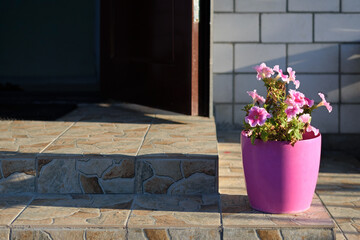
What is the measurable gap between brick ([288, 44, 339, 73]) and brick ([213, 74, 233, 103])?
17.4 inches

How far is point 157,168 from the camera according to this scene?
2844 mm

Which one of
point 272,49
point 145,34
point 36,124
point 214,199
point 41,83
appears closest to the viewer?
point 214,199

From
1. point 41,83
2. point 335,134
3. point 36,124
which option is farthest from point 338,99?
point 41,83

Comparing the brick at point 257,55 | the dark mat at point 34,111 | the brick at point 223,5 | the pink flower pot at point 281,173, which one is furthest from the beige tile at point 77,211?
the brick at point 223,5

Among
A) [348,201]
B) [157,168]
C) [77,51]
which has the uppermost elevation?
[77,51]


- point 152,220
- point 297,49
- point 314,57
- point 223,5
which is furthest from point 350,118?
point 152,220

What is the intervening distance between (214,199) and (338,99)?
73.0 inches

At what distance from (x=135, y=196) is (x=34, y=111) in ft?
5.28

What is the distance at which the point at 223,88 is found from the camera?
4340mm

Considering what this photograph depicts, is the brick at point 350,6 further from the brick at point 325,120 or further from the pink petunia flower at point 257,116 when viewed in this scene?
the pink petunia flower at point 257,116

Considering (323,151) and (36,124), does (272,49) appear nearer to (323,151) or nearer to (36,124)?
(323,151)

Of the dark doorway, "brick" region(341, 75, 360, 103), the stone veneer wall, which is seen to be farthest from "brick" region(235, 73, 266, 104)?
the dark doorway

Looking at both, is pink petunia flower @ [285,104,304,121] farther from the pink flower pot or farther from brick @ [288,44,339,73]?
brick @ [288,44,339,73]

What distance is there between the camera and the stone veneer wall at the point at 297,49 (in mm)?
4223
